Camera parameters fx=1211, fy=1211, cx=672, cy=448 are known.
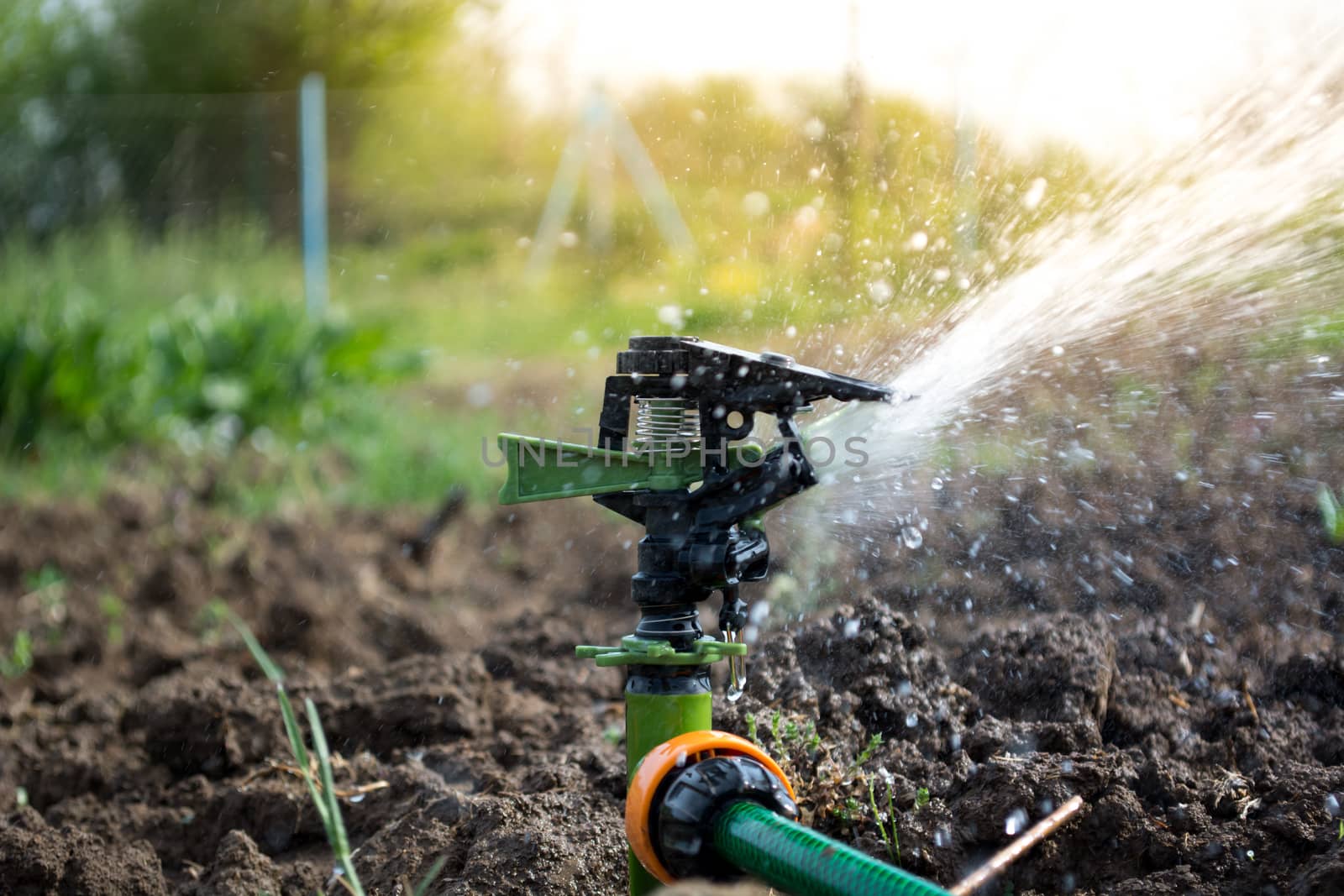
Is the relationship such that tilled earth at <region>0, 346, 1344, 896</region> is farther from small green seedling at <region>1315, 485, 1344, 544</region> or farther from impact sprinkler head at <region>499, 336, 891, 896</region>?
impact sprinkler head at <region>499, 336, 891, 896</region>

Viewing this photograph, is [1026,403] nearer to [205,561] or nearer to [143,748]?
[143,748]

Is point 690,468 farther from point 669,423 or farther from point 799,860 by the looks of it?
point 799,860

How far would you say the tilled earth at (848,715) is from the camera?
175 cm

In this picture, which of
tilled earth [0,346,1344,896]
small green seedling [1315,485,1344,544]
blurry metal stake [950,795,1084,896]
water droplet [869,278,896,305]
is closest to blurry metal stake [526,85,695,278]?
water droplet [869,278,896,305]

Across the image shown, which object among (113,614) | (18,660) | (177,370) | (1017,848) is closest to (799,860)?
(1017,848)

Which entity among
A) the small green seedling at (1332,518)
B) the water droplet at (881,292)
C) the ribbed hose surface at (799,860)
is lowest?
the ribbed hose surface at (799,860)

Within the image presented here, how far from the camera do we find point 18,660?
3250mm

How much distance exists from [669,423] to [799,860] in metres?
0.58

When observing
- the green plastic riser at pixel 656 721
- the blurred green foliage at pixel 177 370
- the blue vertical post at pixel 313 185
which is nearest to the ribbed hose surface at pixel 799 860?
the green plastic riser at pixel 656 721

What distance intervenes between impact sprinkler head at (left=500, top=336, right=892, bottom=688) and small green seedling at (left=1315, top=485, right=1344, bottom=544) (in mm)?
1538

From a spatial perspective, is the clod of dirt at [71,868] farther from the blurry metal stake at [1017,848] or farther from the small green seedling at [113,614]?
the small green seedling at [113,614]

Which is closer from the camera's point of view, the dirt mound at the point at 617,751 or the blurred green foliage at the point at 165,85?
the dirt mound at the point at 617,751

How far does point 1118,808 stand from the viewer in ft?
5.68

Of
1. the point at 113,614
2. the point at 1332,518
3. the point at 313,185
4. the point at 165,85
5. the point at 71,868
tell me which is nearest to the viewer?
the point at 71,868
